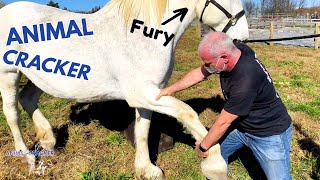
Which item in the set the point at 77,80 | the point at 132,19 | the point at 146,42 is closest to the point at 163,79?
the point at 146,42

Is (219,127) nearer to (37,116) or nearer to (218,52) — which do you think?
(218,52)

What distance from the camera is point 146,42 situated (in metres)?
3.05

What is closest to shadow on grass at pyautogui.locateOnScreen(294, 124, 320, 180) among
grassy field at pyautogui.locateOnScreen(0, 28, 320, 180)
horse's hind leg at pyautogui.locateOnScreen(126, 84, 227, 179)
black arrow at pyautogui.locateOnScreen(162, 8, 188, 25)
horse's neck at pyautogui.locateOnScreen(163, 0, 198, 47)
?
grassy field at pyautogui.locateOnScreen(0, 28, 320, 180)

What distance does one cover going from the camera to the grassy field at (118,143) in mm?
3590

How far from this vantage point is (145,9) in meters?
3.09

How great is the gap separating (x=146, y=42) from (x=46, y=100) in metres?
4.09

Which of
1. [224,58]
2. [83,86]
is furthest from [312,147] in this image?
[83,86]

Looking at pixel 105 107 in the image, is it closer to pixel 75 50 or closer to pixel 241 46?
pixel 75 50

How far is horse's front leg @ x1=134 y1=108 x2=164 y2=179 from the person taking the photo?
11.5ft

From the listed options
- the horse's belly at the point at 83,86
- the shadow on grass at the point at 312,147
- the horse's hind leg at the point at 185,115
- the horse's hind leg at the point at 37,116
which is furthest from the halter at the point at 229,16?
the horse's hind leg at the point at 37,116

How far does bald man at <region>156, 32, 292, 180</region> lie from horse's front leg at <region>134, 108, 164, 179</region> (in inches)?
28.9

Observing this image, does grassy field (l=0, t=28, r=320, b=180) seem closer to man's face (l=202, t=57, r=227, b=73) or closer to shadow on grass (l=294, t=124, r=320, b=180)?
shadow on grass (l=294, t=124, r=320, b=180)

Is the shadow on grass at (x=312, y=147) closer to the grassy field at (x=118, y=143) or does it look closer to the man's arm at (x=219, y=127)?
the grassy field at (x=118, y=143)

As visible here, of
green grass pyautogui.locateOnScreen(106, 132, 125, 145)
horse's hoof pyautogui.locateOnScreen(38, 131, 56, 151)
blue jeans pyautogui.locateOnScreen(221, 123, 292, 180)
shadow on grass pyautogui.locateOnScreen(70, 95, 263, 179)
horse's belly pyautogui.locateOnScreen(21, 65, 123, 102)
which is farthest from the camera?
green grass pyautogui.locateOnScreen(106, 132, 125, 145)
